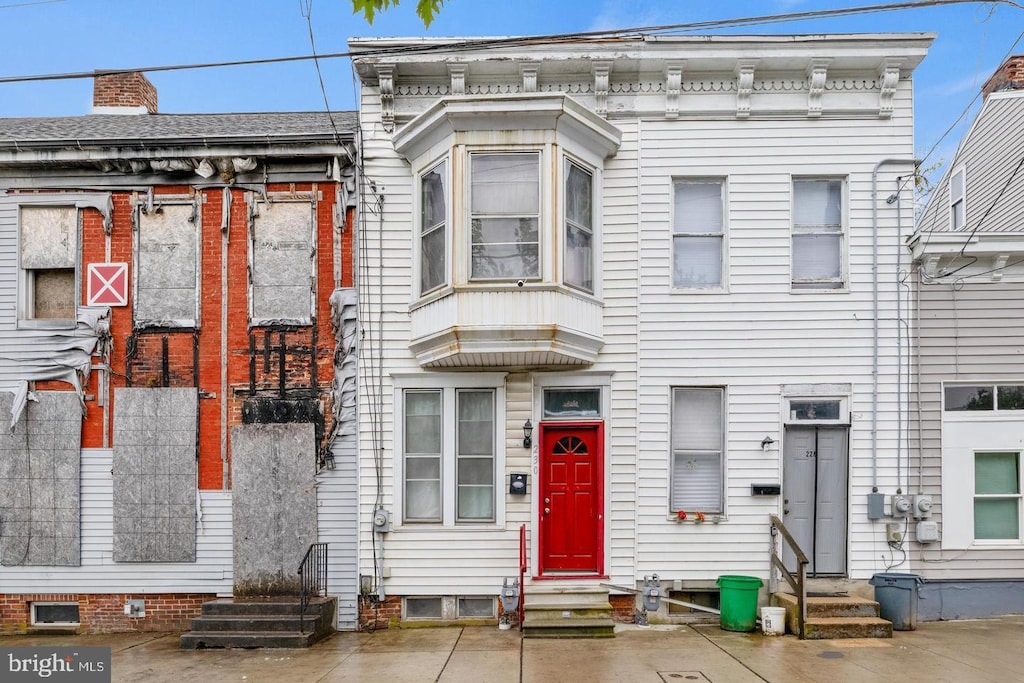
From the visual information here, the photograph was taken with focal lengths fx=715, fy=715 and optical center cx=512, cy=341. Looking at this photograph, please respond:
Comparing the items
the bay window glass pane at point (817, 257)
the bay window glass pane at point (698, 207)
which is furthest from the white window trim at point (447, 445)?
the bay window glass pane at point (817, 257)

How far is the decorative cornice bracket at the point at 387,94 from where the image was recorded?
9.93 meters

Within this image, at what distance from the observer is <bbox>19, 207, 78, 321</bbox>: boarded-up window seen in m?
10.4

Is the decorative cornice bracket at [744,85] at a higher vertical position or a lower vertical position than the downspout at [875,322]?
higher

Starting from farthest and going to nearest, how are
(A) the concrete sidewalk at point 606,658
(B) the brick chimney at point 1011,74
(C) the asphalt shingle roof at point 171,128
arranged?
(B) the brick chimney at point 1011,74 → (C) the asphalt shingle roof at point 171,128 → (A) the concrete sidewalk at point 606,658

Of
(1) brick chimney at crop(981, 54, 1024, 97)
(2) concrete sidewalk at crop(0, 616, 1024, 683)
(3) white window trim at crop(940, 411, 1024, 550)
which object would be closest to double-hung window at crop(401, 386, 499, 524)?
(2) concrete sidewalk at crop(0, 616, 1024, 683)

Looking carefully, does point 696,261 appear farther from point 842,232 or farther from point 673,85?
point 673,85

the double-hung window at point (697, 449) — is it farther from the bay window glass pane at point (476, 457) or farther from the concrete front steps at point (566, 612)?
the bay window glass pane at point (476, 457)

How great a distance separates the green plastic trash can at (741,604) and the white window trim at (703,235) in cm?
390

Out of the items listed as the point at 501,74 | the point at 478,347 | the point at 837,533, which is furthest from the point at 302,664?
the point at 501,74

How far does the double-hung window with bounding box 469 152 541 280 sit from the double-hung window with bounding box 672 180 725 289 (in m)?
2.18

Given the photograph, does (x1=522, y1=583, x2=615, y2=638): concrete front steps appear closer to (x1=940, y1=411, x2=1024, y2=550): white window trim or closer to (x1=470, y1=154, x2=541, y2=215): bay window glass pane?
(x1=940, y1=411, x2=1024, y2=550): white window trim

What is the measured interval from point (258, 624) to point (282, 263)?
15.9 feet

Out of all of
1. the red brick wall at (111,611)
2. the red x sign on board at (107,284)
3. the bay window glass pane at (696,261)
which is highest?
the bay window glass pane at (696,261)

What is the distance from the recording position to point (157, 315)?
10.2 m
